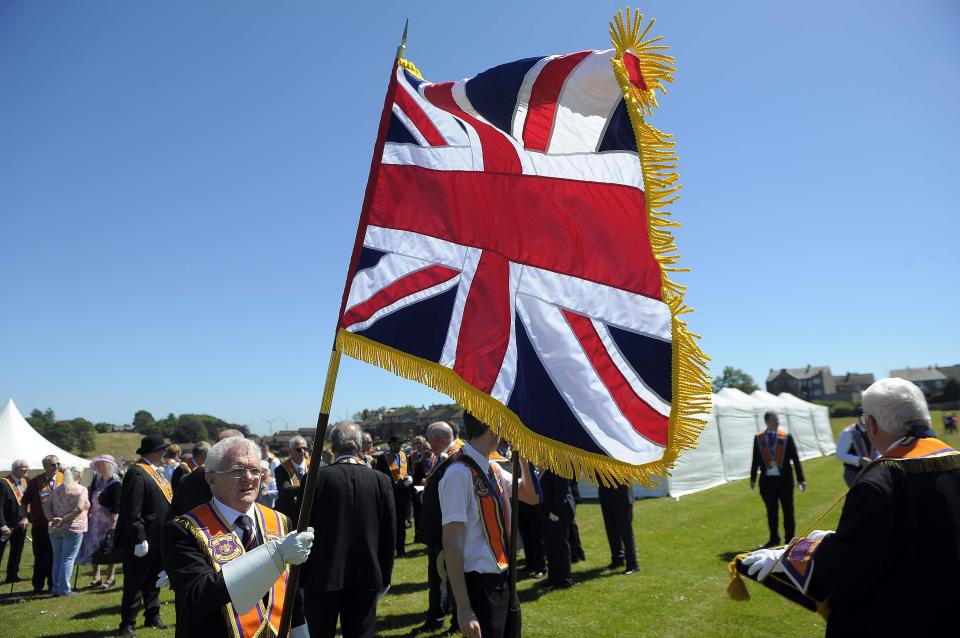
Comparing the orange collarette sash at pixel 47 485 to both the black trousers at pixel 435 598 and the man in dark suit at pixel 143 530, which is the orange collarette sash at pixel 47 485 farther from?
the black trousers at pixel 435 598

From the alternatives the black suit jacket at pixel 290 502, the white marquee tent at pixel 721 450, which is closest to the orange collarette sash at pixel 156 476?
the black suit jacket at pixel 290 502

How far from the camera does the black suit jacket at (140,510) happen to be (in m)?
6.73

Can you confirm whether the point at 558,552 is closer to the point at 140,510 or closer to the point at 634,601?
the point at 634,601

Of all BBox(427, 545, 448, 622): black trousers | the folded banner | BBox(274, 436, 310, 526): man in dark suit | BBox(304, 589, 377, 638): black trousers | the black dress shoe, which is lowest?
the black dress shoe

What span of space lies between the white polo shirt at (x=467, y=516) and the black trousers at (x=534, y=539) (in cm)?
548

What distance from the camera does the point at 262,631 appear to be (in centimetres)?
268

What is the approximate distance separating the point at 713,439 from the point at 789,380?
374 ft

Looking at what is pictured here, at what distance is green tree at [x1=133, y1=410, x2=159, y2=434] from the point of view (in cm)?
7062

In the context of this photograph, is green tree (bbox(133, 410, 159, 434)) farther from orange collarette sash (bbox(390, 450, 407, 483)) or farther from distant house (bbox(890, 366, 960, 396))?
distant house (bbox(890, 366, 960, 396))

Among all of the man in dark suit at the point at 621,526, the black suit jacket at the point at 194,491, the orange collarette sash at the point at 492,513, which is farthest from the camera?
the man in dark suit at the point at 621,526

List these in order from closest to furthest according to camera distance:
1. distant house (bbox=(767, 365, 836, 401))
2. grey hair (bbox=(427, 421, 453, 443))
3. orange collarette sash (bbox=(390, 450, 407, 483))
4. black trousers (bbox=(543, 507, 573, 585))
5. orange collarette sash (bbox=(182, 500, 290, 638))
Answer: orange collarette sash (bbox=(182, 500, 290, 638)), grey hair (bbox=(427, 421, 453, 443)), black trousers (bbox=(543, 507, 573, 585)), orange collarette sash (bbox=(390, 450, 407, 483)), distant house (bbox=(767, 365, 836, 401))

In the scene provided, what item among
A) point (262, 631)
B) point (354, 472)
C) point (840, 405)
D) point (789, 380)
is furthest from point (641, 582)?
point (789, 380)

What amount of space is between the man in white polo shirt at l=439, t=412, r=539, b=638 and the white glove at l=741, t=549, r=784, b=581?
145cm

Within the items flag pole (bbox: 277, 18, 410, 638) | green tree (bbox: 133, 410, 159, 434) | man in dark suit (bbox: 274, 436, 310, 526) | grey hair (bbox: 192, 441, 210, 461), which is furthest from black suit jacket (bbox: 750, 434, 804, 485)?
green tree (bbox: 133, 410, 159, 434)
